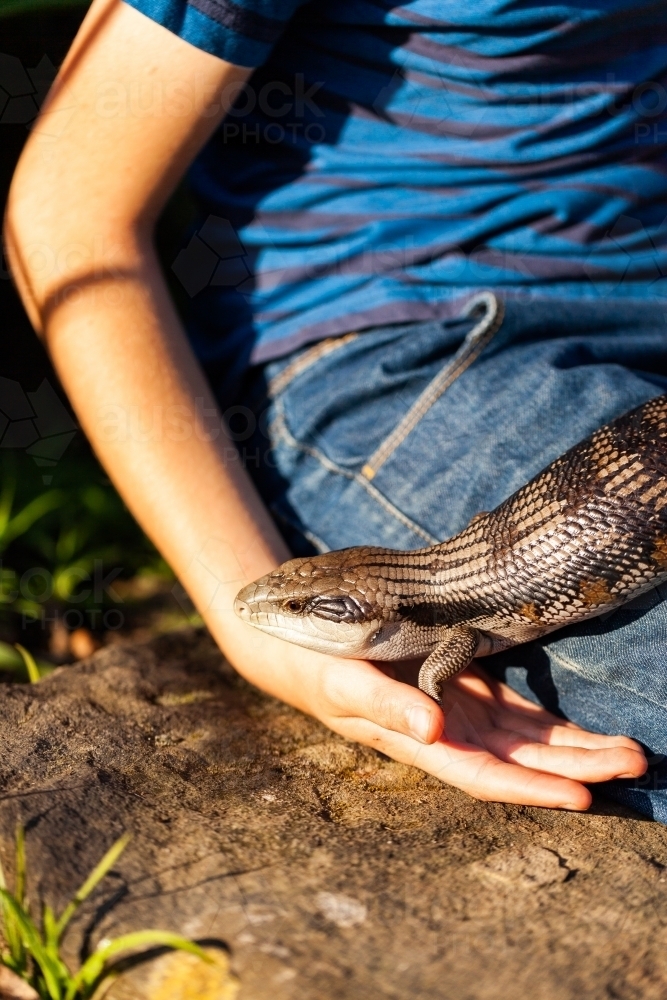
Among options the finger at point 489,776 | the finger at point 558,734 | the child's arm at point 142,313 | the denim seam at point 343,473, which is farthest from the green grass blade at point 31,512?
the finger at point 558,734

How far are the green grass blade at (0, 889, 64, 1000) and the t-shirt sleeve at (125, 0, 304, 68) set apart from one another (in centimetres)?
248

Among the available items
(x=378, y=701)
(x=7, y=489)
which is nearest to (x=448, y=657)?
(x=378, y=701)

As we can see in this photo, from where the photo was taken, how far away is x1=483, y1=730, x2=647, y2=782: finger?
263 cm

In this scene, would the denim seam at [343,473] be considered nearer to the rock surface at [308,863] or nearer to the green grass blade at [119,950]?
the rock surface at [308,863]

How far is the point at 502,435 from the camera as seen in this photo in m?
3.13

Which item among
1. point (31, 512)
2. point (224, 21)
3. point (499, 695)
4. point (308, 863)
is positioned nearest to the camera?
point (308, 863)

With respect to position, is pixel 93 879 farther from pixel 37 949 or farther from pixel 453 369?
pixel 453 369

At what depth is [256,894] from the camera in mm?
2268

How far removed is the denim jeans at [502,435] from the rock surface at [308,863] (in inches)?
16.9

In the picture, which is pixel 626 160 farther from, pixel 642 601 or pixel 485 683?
pixel 485 683

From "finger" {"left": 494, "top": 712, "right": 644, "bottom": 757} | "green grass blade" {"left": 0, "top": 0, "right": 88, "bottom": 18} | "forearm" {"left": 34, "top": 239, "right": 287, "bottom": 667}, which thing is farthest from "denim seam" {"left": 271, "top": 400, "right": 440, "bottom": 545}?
"green grass blade" {"left": 0, "top": 0, "right": 88, "bottom": 18}

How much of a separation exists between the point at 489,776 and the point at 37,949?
124 centimetres

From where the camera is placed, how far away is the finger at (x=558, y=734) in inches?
111

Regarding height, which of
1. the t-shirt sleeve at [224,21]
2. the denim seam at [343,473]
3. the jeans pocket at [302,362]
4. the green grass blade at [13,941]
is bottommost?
the green grass blade at [13,941]
